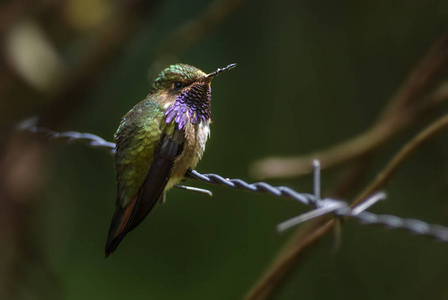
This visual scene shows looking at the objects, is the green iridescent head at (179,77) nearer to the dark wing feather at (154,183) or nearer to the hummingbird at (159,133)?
the hummingbird at (159,133)

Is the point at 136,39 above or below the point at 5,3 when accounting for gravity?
above

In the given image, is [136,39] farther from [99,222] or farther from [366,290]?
[366,290]

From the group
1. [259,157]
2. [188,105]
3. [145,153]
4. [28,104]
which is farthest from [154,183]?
[259,157]

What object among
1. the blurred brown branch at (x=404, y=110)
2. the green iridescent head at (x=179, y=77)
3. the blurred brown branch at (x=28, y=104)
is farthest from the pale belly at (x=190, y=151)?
the blurred brown branch at (x=28, y=104)

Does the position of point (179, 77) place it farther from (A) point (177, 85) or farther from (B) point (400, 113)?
(B) point (400, 113)

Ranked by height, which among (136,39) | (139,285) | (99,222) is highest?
(136,39)

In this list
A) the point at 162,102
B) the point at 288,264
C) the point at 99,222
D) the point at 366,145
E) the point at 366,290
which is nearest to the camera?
the point at 162,102

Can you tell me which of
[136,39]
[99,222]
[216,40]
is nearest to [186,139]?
[136,39]

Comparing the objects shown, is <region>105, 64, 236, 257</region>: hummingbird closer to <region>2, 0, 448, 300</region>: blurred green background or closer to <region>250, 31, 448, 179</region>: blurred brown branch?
<region>250, 31, 448, 179</region>: blurred brown branch
